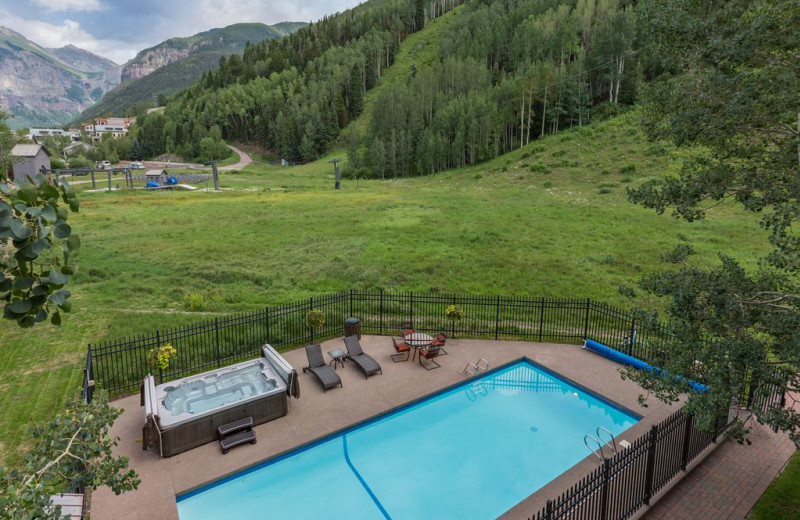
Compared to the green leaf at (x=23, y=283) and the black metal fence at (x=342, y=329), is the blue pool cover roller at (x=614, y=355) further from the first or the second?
the green leaf at (x=23, y=283)

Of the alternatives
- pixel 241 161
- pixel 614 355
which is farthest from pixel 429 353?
pixel 241 161

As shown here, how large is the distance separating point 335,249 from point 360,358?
576 inches

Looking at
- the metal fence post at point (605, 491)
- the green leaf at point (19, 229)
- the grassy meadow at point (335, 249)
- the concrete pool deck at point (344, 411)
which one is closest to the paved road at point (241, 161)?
the grassy meadow at point (335, 249)

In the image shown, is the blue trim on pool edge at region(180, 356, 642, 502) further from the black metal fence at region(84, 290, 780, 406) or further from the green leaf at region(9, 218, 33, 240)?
the green leaf at region(9, 218, 33, 240)

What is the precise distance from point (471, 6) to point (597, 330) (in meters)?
156

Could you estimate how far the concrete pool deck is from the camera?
28.4ft

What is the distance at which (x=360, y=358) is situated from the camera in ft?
46.1

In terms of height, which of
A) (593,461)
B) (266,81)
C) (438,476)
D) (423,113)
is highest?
(266,81)

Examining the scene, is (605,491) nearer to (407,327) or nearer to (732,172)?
(732,172)

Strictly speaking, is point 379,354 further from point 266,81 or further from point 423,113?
point 266,81

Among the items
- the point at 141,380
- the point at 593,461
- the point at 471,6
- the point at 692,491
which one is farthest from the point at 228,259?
→ the point at 471,6

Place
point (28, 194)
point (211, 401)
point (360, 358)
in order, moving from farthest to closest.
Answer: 1. point (360, 358)
2. point (211, 401)
3. point (28, 194)

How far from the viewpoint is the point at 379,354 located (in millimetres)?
14961

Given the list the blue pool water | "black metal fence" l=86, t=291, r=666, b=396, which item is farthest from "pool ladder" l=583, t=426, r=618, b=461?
"black metal fence" l=86, t=291, r=666, b=396
